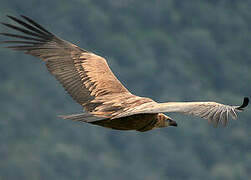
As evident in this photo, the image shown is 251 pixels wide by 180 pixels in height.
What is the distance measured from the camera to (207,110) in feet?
29.0

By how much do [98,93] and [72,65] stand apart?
1.40 m

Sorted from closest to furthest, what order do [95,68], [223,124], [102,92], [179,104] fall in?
[223,124] < [179,104] < [102,92] < [95,68]

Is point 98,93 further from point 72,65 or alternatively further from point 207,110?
point 207,110

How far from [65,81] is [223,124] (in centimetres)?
530

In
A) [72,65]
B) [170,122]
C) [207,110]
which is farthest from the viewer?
[72,65]

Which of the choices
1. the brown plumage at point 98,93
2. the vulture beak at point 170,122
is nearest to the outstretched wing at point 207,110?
the brown plumage at point 98,93

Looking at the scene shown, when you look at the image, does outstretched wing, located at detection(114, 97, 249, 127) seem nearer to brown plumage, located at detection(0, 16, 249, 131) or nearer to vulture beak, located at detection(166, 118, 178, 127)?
brown plumage, located at detection(0, 16, 249, 131)

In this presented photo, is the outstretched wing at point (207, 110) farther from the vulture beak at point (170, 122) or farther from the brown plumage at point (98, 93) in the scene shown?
the vulture beak at point (170, 122)

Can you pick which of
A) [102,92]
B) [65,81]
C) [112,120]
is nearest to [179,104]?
[112,120]

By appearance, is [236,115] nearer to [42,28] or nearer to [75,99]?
[75,99]

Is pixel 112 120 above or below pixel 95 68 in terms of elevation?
below

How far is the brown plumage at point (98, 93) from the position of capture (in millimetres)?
9002

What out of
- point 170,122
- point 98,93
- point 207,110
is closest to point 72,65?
point 98,93

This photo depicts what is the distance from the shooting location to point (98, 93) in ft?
39.8
